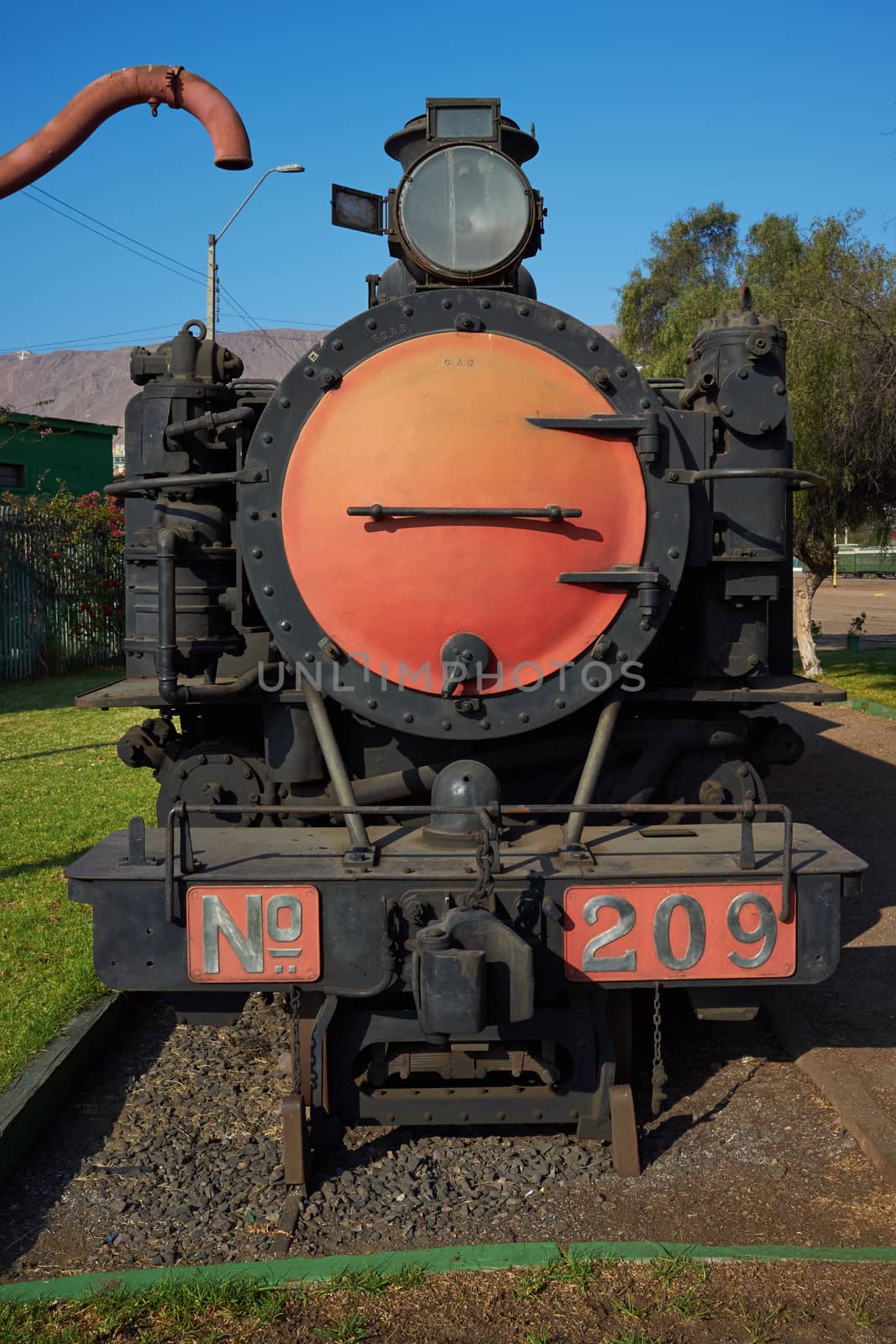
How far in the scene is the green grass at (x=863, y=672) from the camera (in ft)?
46.3

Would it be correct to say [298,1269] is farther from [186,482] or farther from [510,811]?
[186,482]

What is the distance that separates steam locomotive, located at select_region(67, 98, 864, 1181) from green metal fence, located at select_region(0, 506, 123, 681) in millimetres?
12676


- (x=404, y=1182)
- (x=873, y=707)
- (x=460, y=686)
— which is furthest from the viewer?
(x=873, y=707)

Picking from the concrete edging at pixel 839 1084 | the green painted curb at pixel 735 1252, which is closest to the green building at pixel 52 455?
the concrete edging at pixel 839 1084

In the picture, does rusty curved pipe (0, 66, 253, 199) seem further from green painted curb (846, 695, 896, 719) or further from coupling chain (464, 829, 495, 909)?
green painted curb (846, 695, 896, 719)

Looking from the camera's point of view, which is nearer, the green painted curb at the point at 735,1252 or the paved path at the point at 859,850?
the green painted curb at the point at 735,1252

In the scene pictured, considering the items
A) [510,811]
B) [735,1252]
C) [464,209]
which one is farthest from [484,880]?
[464,209]

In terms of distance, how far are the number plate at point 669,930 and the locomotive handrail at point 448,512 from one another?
110 cm

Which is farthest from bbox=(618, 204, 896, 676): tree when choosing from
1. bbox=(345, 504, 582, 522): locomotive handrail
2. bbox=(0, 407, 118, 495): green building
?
bbox=(0, 407, 118, 495): green building

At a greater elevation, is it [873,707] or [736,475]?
[736,475]

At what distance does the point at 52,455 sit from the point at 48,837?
16156mm

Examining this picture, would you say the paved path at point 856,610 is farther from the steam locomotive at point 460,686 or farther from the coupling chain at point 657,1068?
the coupling chain at point 657,1068

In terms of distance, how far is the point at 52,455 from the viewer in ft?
70.7

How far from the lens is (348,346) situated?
3.34m
